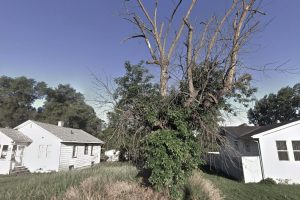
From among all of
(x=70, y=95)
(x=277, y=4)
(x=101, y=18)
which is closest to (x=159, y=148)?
(x=277, y=4)

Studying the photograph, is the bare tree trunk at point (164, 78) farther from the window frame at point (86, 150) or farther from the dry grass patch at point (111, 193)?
the window frame at point (86, 150)

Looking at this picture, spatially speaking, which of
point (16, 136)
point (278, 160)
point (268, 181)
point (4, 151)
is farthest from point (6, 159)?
point (278, 160)

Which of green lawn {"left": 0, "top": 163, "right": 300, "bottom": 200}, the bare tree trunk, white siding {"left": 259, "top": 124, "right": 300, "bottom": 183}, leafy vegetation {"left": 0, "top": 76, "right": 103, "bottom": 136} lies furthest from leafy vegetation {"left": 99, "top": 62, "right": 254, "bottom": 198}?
leafy vegetation {"left": 0, "top": 76, "right": 103, "bottom": 136}

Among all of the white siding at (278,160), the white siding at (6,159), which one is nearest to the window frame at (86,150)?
the white siding at (6,159)

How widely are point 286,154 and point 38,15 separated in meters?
17.3

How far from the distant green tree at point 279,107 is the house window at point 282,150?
1323 inches

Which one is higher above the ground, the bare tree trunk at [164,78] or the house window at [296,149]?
the bare tree trunk at [164,78]

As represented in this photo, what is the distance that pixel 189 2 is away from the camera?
28.8ft

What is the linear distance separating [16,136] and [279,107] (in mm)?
49172

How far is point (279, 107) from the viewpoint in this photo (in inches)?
1764

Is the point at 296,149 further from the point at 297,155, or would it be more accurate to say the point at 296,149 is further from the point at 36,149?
the point at 36,149

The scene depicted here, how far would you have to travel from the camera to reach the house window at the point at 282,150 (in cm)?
1288

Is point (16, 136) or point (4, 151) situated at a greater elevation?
point (16, 136)

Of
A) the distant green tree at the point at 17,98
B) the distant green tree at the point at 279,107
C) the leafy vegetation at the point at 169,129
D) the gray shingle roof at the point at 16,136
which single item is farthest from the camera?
the distant green tree at the point at 17,98
